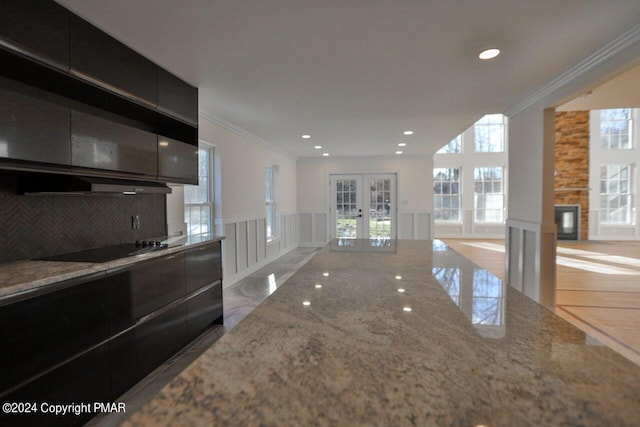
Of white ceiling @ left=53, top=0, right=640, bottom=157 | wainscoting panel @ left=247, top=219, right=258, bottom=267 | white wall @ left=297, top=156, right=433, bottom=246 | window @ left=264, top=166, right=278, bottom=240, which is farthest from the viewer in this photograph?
white wall @ left=297, top=156, right=433, bottom=246

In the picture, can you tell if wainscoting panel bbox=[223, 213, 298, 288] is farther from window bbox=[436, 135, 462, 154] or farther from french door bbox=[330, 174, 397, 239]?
window bbox=[436, 135, 462, 154]

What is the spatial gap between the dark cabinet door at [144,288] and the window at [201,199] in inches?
56.7

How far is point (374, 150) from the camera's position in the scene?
6770 mm

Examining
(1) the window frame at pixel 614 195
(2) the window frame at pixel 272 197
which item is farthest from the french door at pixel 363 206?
(1) the window frame at pixel 614 195

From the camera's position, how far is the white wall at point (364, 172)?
746cm

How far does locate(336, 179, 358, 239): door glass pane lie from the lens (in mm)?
7770

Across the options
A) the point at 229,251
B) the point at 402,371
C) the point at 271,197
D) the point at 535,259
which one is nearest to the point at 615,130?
the point at 535,259

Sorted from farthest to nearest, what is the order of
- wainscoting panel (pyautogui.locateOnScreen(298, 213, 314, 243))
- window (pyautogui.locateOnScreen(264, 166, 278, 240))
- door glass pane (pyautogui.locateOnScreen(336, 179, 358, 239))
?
1. wainscoting panel (pyautogui.locateOnScreen(298, 213, 314, 243))
2. door glass pane (pyautogui.locateOnScreen(336, 179, 358, 239))
3. window (pyautogui.locateOnScreen(264, 166, 278, 240))

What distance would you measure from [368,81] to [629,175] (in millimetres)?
9685

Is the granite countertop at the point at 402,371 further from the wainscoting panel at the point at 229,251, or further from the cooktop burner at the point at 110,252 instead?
the wainscoting panel at the point at 229,251

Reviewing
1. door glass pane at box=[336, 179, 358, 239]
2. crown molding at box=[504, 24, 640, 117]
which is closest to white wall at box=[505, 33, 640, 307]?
crown molding at box=[504, 24, 640, 117]

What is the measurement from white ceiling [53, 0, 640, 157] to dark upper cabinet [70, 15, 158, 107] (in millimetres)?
67

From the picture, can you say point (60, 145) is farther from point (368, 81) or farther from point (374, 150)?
point (374, 150)

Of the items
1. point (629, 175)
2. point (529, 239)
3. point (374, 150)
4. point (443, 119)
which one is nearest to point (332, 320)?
point (529, 239)
